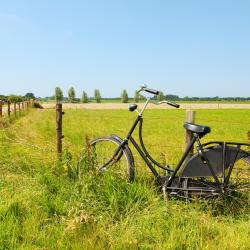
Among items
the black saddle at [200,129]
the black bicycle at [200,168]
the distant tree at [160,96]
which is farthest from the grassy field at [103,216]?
the distant tree at [160,96]

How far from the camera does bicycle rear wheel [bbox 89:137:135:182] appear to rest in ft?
15.2

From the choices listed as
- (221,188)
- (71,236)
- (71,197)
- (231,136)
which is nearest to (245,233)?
(221,188)

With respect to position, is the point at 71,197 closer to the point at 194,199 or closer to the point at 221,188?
the point at 194,199

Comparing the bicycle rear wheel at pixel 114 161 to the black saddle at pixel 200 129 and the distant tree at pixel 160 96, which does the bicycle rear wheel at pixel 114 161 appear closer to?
the distant tree at pixel 160 96

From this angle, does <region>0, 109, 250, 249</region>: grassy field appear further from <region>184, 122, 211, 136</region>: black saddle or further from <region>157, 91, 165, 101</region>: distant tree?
<region>157, 91, 165, 101</region>: distant tree

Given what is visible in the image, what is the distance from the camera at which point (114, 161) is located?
482 cm

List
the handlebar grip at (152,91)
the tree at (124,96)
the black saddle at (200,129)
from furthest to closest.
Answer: the tree at (124,96) < the handlebar grip at (152,91) < the black saddle at (200,129)

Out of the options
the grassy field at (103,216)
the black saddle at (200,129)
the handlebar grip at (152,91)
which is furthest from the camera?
the handlebar grip at (152,91)

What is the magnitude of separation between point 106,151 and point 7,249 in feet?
8.20

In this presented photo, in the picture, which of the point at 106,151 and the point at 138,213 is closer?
the point at 138,213

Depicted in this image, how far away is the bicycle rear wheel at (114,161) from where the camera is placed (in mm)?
4629

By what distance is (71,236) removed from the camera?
3.32m

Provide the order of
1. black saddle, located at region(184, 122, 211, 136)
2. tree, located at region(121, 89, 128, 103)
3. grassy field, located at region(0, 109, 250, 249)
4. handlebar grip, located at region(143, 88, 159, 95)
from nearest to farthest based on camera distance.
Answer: grassy field, located at region(0, 109, 250, 249)
black saddle, located at region(184, 122, 211, 136)
handlebar grip, located at region(143, 88, 159, 95)
tree, located at region(121, 89, 128, 103)

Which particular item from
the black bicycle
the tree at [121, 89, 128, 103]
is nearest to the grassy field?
the black bicycle
